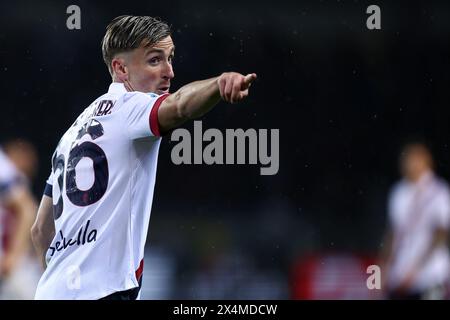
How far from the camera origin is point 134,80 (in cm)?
391

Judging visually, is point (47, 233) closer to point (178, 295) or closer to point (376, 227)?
point (178, 295)

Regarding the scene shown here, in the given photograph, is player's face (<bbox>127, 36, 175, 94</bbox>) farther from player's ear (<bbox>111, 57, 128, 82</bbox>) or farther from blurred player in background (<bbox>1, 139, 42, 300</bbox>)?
blurred player in background (<bbox>1, 139, 42, 300</bbox>)

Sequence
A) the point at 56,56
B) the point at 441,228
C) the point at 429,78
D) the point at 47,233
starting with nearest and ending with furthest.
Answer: the point at 47,233
the point at 441,228
the point at 56,56
the point at 429,78

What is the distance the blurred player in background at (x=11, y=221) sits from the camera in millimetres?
7762

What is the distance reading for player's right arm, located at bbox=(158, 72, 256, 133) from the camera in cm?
310

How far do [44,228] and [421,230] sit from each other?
5.10m

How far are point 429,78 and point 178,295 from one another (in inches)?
162

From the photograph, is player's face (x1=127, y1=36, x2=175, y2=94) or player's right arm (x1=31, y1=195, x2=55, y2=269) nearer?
player's face (x1=127, y1=36, x2=175, y2=94)

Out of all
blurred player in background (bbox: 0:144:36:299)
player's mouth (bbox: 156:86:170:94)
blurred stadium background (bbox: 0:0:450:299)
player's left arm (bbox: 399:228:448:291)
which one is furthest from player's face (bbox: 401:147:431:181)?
player's mouth (bbox: 156:86:170:94)

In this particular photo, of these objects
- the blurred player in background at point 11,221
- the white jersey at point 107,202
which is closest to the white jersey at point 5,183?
the blurred player in background at point 11,221

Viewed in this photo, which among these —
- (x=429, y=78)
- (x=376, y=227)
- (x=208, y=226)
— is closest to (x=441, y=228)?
(x=376, y=227)

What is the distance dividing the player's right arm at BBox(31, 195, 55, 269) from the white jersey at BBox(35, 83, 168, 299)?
0.99ft

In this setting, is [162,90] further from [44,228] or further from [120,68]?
[44,228]

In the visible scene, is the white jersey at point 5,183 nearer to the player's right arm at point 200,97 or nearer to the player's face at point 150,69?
the player's face at point 150,69
